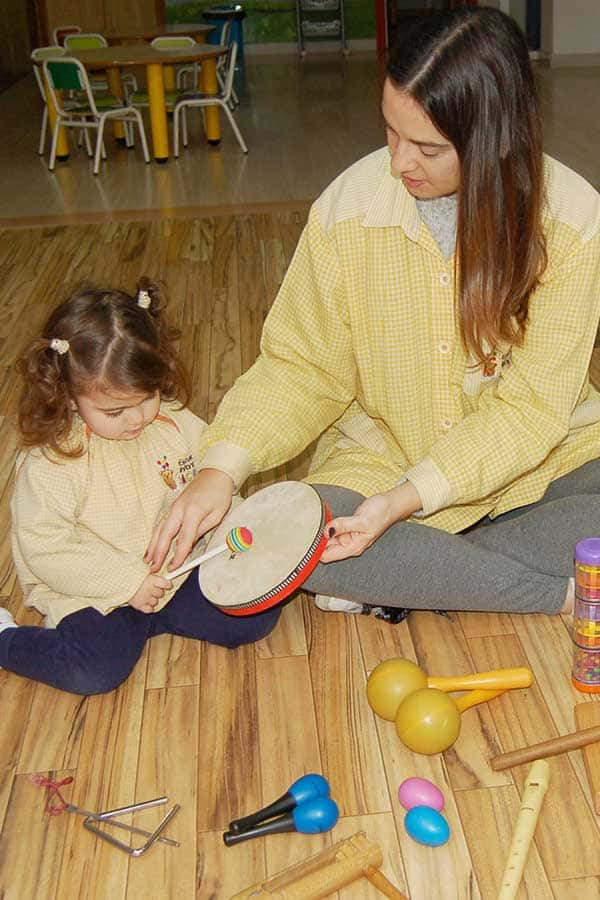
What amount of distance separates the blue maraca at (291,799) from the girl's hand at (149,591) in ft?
1.27

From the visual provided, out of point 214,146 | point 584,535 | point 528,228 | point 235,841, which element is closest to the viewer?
point 235,841

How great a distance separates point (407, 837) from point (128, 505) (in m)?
0.66

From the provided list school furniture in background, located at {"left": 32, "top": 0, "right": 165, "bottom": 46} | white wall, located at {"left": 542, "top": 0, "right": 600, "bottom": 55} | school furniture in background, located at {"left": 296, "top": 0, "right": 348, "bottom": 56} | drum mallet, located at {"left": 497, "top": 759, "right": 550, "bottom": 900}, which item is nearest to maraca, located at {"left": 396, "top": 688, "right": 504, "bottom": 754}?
drum mallet, located at {"left": 497, "top": 759, "right": 550, "bottom": 900}

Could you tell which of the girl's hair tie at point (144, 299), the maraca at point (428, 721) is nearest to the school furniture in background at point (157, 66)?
the girl's hair tie at point (144, 299)

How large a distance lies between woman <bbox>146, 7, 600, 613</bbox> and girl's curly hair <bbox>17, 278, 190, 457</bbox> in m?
0.17

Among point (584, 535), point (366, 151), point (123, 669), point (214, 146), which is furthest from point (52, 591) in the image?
point (214, 146)

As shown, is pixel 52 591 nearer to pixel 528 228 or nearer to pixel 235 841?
pixel 235 841

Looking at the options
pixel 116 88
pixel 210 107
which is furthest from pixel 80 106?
pixel 210 107

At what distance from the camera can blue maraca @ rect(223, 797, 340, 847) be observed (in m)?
1.34

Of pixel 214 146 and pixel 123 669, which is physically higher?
pixel 123 669

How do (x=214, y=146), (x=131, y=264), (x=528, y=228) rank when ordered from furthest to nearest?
(x=214, y=146) → (x=131, y=264) → (x=528, y=228)

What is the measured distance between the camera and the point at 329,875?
124cm

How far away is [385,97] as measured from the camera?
1433mm

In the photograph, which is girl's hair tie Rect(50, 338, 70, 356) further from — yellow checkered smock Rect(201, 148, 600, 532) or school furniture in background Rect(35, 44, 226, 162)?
school furniture in background Rect(35, 44, 226, 162)
